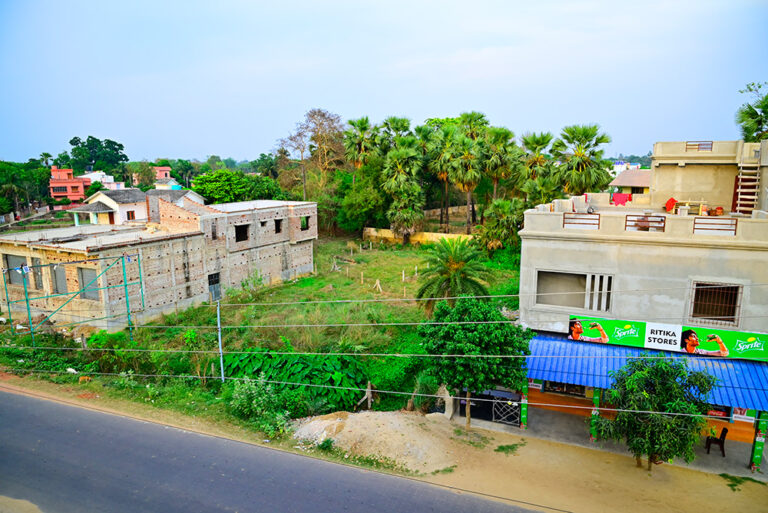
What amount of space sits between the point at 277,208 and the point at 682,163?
26.0m

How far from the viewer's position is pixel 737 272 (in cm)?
1505

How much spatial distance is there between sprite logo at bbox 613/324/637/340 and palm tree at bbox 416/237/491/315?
6811 millimetres

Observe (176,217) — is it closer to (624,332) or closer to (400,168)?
(400,168)

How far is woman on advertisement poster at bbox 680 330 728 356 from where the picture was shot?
1513 centimetres

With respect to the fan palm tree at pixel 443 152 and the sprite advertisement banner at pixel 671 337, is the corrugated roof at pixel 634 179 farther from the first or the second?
the sprite advertisement banner at pixel 671 337

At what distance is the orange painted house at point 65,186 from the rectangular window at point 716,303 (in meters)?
92.0

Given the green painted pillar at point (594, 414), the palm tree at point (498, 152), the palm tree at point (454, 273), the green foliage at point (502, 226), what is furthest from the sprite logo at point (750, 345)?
the palm tree at point (498, 152)

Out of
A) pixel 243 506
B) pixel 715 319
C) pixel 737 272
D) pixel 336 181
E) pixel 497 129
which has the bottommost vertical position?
pixel 243 506

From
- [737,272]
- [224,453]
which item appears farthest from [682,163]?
[224,453]

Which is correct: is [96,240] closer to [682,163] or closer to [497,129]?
[682,163]

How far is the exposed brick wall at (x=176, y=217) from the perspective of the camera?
3159cm

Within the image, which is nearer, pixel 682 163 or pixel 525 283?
pixel 525 283

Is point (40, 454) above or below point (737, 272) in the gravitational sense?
below

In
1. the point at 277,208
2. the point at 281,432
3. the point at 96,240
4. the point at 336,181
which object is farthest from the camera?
the point at 336,181
